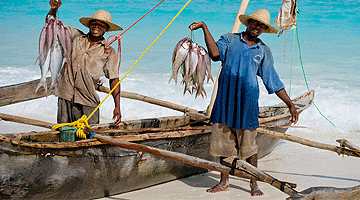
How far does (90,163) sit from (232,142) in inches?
53.1

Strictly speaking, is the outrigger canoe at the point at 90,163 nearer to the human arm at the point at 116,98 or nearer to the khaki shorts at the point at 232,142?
the human arm at the point at 116,98

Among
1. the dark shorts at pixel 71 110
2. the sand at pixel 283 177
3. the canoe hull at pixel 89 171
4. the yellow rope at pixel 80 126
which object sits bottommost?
the sand at pixel 283 177

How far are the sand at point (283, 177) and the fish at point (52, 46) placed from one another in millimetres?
1378

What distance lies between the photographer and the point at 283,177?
16.2ft

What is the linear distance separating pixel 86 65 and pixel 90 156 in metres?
0.95

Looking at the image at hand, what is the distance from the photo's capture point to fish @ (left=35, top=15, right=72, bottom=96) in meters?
3.73

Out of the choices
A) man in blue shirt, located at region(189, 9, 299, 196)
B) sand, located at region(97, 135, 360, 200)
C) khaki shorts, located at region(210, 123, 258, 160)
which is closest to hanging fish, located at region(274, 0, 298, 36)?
man in blue shirt, located at region(189, 9, 299, 196)

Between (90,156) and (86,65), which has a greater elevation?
(86,65)

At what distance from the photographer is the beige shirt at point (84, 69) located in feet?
13.6

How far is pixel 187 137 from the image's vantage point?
14.6ft

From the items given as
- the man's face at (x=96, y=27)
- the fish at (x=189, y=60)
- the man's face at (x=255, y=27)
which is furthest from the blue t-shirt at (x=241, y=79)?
the man's face at (x=96, y=27)

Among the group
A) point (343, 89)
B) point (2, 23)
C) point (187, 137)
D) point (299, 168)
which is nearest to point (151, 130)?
point (187, 137)

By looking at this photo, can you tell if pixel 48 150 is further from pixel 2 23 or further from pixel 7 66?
pixel 2 23

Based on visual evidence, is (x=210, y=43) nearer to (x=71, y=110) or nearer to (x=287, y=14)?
(x=71, y=110)
